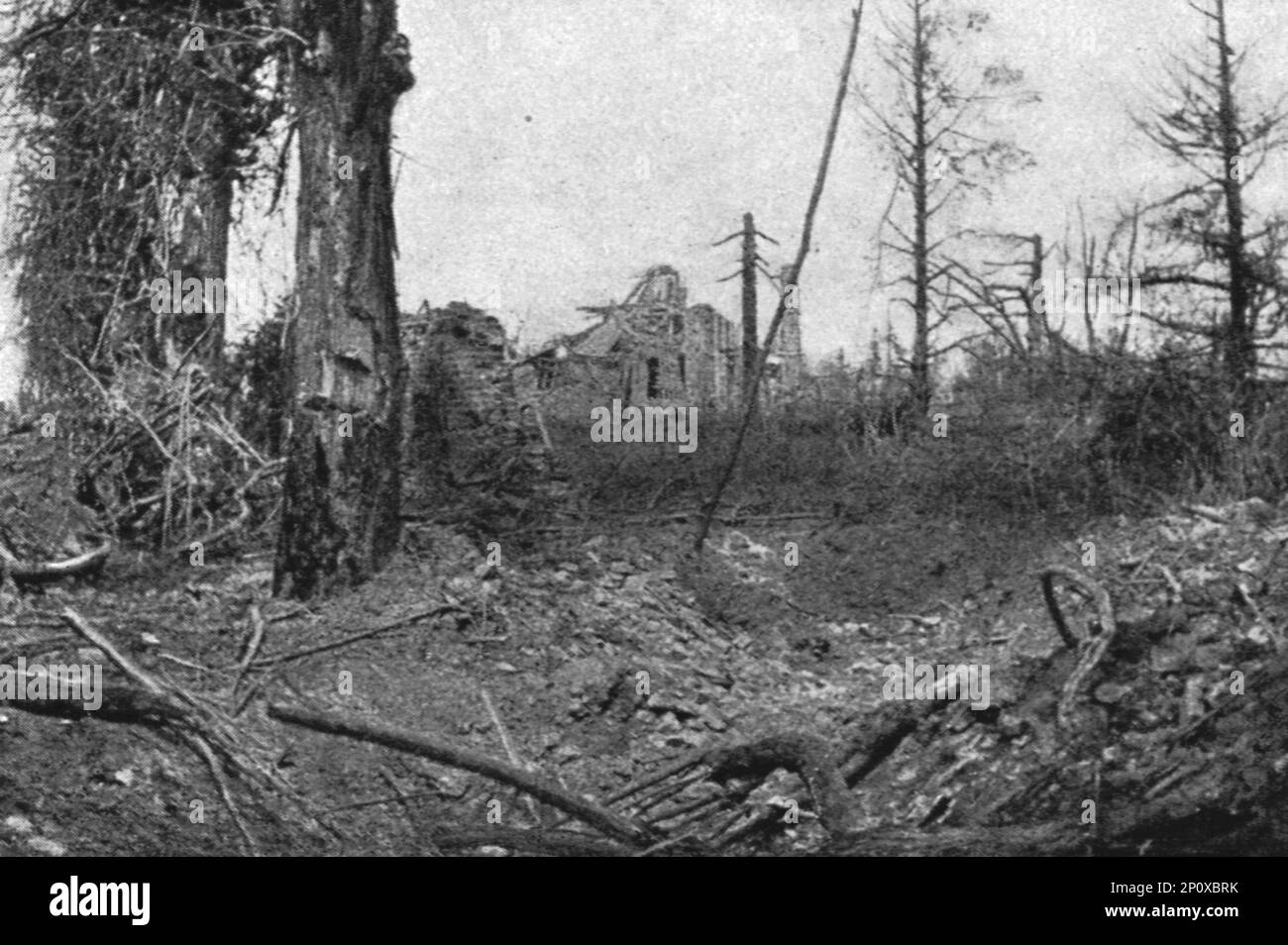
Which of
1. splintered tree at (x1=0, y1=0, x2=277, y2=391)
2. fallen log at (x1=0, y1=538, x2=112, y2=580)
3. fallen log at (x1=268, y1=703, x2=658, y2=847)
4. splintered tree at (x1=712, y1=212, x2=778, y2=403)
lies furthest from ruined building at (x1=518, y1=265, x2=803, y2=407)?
fallen log at (x1=268, y1=703, x2=658, y2=847)

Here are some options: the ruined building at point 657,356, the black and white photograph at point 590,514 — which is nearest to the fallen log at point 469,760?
the black and white photograph at point 590,514

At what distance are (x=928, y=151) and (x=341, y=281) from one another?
395 centimetres

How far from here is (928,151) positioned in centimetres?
820

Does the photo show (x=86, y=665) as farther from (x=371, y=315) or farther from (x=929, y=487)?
(x=929, y=487)

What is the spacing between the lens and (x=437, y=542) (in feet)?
23.3

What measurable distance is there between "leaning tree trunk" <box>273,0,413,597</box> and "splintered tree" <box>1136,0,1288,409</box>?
409 centimetres

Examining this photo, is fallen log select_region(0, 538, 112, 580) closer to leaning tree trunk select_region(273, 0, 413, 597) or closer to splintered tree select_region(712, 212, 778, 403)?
leaning tree trunk select_region(273, 0, 413, 597)

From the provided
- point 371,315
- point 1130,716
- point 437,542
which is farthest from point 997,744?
point 371,315

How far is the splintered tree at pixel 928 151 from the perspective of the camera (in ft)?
24.1

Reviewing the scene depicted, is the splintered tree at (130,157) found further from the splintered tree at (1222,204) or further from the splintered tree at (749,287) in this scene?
the splintered tree at (1222,204)

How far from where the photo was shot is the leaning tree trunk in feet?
21.8

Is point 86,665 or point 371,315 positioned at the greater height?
point 371,315
